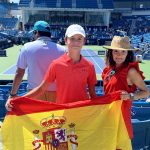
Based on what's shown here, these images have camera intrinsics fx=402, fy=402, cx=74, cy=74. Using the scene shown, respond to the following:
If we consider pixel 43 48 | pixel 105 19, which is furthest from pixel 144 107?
pixel 105 19

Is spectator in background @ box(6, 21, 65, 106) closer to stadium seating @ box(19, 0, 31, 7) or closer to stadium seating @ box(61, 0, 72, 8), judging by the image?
stadium seating @ box(61, 0, 72, 8)

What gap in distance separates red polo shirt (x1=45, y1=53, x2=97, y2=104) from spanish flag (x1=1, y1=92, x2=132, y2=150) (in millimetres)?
105

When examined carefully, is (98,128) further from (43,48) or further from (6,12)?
(6,12)

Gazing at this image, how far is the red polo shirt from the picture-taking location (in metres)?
3.66

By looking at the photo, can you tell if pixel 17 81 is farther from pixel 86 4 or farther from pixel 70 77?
pixel 86 4

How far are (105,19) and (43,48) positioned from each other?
58378mm

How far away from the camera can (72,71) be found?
3.66 metres

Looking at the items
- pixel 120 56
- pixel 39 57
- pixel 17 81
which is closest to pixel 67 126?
pixel 120 56

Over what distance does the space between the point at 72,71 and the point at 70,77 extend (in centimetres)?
6

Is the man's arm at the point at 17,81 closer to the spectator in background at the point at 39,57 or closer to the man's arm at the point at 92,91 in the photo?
the spectator in background at the point at 39,57

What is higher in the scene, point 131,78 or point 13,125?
point 131,78

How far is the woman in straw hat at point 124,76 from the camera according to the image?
11.6 feet

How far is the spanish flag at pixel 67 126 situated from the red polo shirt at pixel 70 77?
105 millimetres

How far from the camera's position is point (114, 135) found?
367 cm
